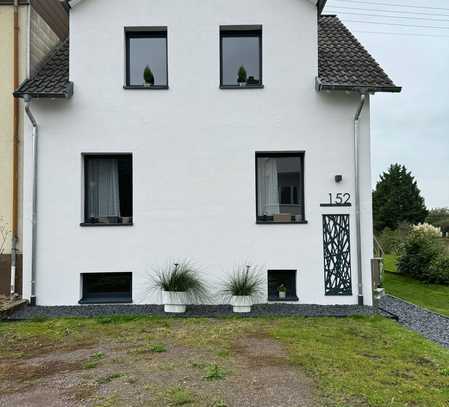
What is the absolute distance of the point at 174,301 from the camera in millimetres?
7934

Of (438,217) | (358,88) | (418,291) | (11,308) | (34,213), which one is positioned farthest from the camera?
(438,217)

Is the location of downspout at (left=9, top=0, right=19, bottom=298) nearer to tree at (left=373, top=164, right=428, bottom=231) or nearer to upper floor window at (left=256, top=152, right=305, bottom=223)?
upper floor window at (left=256, top=152, right=305, bottom=223)

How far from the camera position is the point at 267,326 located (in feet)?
22.9

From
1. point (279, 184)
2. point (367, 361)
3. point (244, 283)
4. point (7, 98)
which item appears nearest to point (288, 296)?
point (244, 283)

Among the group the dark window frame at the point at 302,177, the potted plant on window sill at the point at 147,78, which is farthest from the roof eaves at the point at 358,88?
the potted plant on window sill at the point at 147,78

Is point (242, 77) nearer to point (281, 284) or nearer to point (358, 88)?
point (358, 88)

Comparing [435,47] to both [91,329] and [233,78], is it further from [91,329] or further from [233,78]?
[91,329]

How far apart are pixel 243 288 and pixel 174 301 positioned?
4.53ft

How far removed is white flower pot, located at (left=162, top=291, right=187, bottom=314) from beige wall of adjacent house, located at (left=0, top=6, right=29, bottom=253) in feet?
11.6

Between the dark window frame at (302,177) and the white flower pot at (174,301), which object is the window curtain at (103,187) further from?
the dark window frame at (302,177)

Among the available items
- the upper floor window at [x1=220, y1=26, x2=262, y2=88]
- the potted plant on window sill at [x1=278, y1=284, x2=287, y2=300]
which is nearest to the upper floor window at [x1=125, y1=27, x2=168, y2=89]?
the upper floor window at [x1=220, y1=26, x2=262, y2=88]

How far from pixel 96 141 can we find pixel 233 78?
331 cm

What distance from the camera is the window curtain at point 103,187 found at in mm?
8930

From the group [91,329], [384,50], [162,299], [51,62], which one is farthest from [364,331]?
[384,50]
